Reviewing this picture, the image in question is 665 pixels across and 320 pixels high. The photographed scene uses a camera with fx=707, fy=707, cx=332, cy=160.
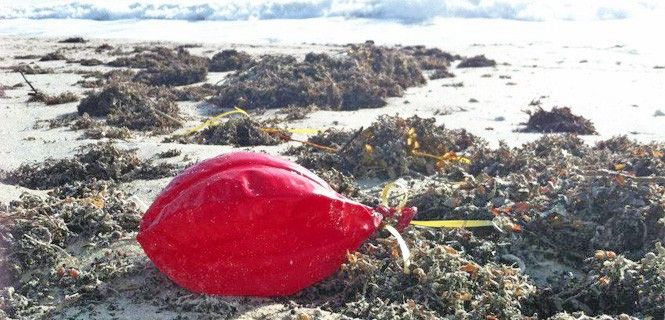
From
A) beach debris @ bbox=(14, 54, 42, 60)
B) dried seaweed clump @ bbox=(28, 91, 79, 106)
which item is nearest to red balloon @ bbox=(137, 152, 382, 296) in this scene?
dried seaweed clump @ bbox=(28, 91, 79, 106)

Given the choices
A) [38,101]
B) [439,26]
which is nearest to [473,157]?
[38,101]

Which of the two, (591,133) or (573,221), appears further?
(591,133)

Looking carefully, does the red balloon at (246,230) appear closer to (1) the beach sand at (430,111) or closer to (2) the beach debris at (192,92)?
(1) the beach sand at (430,111)

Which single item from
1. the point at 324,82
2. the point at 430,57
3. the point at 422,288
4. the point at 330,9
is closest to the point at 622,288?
the point at 422,288

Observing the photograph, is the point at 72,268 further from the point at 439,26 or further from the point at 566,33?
the point at 439,26

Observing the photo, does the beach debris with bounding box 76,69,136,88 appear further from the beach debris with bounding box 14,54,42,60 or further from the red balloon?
the red balloon

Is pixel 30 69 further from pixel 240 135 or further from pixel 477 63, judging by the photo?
pixel 477 63

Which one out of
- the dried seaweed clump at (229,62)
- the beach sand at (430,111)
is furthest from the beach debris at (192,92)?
the dried seaweed clump at (229,62)
